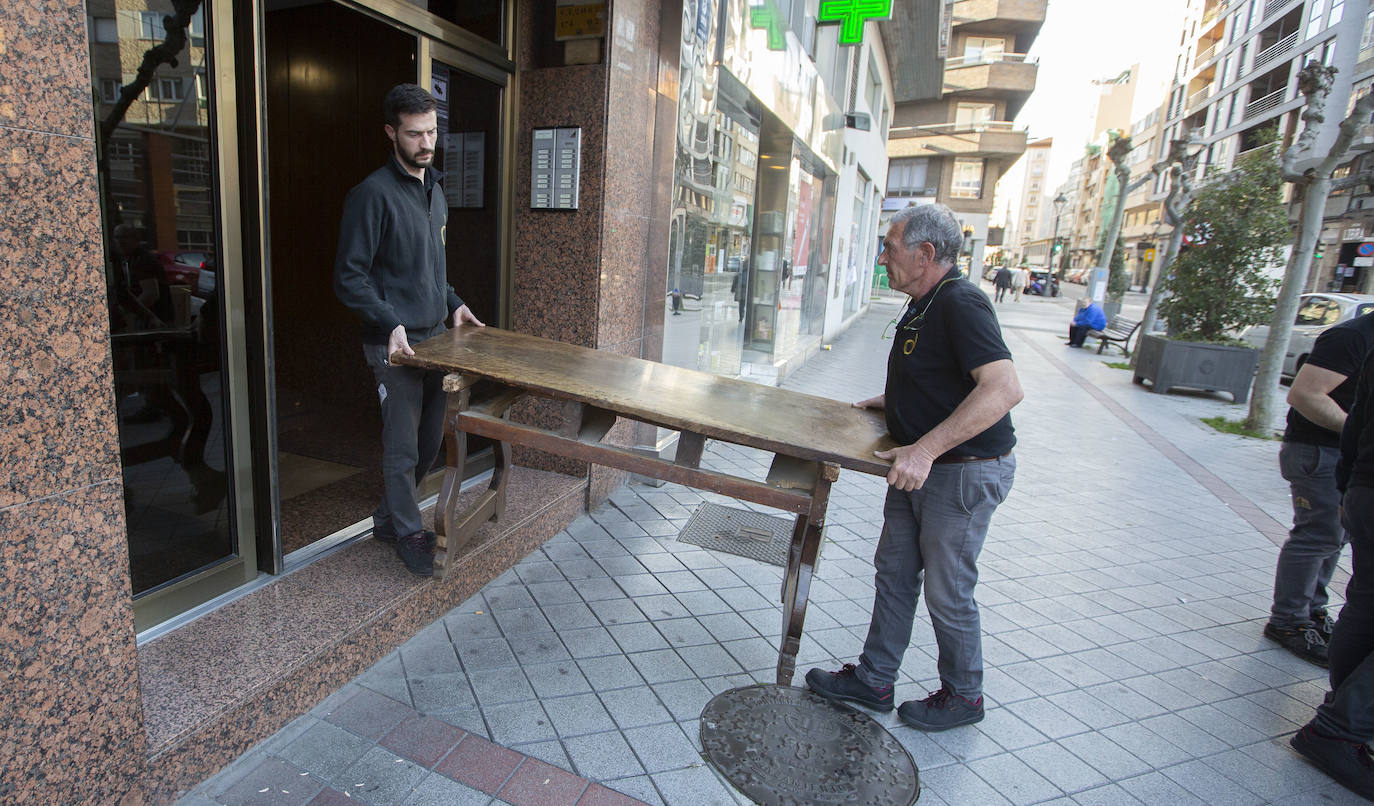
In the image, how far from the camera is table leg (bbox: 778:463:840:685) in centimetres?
249

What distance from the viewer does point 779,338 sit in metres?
9.74

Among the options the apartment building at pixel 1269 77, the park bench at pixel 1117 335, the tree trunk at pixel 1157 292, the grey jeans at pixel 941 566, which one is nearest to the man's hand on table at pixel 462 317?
the grey jeans at pixel 941 566

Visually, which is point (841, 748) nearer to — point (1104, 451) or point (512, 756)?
point (512, 756)

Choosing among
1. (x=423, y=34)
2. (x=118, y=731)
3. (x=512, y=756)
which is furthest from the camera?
(x=423, y=34)

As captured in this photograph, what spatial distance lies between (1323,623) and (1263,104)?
49.5m

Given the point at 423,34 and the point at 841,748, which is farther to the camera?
the point at 423,34

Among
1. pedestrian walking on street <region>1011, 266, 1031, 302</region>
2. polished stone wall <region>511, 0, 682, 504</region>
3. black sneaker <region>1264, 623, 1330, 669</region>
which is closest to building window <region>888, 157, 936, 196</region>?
pedestrian walking on street <region>1011, 266, 1031, 302</region>

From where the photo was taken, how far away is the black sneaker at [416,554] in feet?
10.0

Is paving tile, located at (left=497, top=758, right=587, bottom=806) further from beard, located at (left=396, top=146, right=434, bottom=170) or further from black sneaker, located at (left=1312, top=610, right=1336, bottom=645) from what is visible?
black sneaker, located at (left=1312, top=610, right=1336, bottom=645)

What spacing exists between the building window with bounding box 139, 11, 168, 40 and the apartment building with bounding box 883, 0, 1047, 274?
37618 millimetres

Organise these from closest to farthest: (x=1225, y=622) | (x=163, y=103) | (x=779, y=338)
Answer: (x=163, y=103), (x=1225, y=622), (x=779, y=338)

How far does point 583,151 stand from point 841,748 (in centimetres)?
319

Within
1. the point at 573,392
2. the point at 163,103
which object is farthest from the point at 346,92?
the point at 573,392

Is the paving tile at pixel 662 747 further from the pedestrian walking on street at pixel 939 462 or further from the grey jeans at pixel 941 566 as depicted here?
the grey jeans at pixel 941 566
